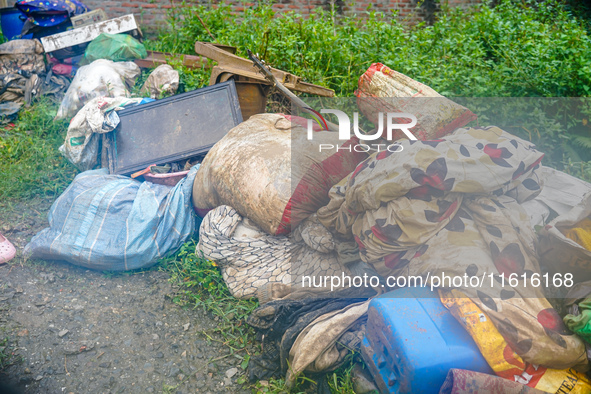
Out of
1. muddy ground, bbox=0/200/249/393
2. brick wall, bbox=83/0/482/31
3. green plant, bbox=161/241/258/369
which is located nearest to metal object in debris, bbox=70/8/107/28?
brick wall, bbox=83/0/482/31

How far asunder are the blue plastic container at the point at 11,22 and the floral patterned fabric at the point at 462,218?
16.7 ft

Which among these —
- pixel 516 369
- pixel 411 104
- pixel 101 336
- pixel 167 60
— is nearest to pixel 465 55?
pixel 411 104

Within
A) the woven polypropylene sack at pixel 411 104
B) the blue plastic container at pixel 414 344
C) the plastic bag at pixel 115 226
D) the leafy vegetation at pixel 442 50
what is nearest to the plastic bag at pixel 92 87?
the leafy vegetation at pixel 442 50

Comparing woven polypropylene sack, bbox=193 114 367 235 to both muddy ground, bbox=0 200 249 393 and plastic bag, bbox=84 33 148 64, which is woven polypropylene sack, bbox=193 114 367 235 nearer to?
muddy ground, bbox=0 200 249 393

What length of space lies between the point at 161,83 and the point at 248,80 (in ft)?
3.30

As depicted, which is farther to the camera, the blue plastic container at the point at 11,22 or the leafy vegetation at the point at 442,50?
the blue plastic container at the point at 11,22

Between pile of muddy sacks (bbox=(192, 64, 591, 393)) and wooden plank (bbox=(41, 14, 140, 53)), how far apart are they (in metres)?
3.05

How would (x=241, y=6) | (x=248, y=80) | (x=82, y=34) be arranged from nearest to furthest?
(x=248, y=80) → (x=82, y=34) → (x=241, y=6)

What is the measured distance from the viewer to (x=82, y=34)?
4578 mm

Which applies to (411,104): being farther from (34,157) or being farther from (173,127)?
(34,157)

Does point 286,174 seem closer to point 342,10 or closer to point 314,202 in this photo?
point 314,202

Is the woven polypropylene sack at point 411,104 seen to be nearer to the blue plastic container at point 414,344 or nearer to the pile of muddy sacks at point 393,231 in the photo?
the pile of muddy sacks at point 393,231

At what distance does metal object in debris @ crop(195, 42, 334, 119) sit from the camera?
3246 millimetres

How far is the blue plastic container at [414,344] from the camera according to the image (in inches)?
57.5
